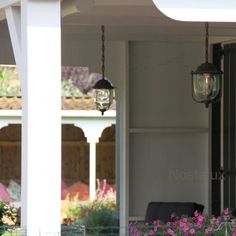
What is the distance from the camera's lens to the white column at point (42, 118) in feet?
17.0

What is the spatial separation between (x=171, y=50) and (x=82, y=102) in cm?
905

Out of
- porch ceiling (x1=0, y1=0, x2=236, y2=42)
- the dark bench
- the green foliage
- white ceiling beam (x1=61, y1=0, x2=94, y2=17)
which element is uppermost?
porch ceiling (x1=0, y1=0, x2=236, y2=42)

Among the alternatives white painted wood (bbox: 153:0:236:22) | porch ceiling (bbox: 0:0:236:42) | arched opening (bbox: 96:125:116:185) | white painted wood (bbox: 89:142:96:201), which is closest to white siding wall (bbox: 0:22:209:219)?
porch ceiling (bbox: 0:0:236:42)

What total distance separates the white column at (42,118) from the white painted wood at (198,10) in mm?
709

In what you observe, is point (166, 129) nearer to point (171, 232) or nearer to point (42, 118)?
point (171, 232)

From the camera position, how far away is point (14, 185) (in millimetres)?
18438

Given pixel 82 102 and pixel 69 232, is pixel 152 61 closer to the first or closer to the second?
pixel 69 232

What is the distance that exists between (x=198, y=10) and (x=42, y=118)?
1049mm

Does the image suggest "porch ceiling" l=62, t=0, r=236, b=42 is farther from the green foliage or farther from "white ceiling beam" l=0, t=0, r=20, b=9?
the green foliage

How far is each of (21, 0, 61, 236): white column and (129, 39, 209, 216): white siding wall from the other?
212 inches

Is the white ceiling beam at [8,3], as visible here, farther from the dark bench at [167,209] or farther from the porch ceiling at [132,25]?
the dark bench at [167,209]

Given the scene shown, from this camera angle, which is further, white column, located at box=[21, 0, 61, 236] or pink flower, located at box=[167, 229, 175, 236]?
pink flower, located at box=[167, 229, 175, 236]

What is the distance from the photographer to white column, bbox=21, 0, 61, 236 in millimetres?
5188

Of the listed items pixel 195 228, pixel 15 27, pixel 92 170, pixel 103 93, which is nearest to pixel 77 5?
pixel 15 27
